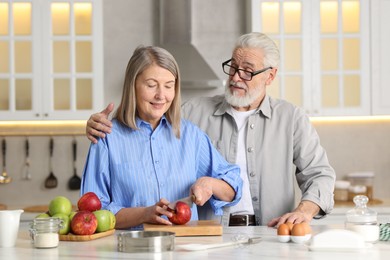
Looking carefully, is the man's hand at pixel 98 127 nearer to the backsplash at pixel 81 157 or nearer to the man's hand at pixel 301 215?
the man's hand at pixel 301 215

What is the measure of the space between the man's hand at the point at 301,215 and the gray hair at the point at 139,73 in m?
0.55

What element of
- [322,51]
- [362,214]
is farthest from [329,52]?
[362,214]

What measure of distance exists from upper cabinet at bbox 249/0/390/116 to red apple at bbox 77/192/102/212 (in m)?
3.09

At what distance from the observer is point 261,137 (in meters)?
3.72

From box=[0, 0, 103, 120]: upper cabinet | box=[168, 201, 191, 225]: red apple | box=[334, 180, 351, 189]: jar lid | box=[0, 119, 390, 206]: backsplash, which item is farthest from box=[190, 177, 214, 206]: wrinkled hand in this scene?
box=[0, 119, 390, 206]: backsplash

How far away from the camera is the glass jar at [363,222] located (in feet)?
8.66

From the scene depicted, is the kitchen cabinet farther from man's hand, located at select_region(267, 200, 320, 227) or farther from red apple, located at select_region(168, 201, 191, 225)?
red apple, located at select_region(168, 201, 191, 225)

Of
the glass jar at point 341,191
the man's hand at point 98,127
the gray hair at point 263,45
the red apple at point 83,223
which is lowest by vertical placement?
the glass jar at point 341,191

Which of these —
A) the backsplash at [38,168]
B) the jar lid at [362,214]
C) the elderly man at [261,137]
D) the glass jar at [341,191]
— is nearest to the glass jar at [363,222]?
the jar lid at [362,214]

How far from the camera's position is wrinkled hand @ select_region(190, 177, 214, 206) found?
2.92m

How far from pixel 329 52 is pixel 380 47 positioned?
1.29ft

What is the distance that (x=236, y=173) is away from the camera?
327cm

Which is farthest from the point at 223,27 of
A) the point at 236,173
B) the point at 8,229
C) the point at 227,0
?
the point at 8,229

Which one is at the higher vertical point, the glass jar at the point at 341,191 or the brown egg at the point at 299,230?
the brown egg at the point at 299,230
